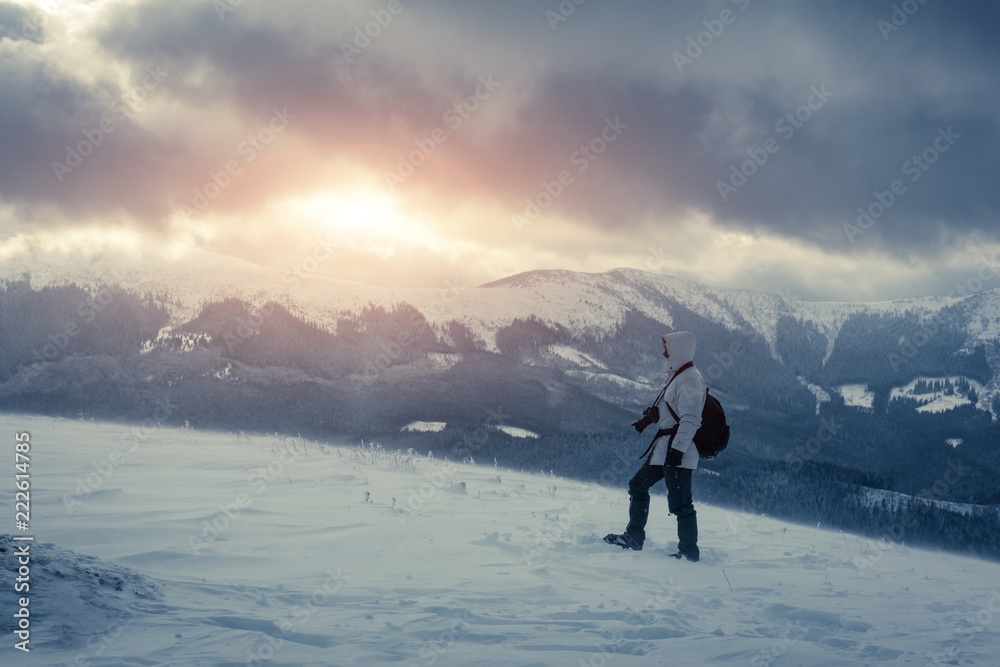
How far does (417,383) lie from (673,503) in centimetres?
9129

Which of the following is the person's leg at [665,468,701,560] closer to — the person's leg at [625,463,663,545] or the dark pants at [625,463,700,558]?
the dark pants at [625,463,700,558]

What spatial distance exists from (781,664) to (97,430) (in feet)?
52.2

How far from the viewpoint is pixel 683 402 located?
723cm

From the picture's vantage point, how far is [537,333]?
134500 mm

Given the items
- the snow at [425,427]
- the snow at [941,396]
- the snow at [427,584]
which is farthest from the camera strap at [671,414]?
the snow at [941,396]

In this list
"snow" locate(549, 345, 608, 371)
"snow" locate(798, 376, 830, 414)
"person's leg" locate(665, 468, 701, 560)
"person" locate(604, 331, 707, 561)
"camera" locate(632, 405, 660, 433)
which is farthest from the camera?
"snow" locate(798, 376, 830, 414)

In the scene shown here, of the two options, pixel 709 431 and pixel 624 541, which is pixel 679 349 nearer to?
pixel 709 431

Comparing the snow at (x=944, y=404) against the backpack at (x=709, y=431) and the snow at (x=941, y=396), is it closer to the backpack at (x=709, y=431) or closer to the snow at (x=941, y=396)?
the snow at (x=941, y=396)

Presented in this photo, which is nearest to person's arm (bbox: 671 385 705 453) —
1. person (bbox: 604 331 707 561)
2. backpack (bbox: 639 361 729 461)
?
person (bbox: 604 331 707 561)

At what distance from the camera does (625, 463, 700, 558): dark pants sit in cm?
704

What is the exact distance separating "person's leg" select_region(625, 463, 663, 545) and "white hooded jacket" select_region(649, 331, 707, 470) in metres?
0.14

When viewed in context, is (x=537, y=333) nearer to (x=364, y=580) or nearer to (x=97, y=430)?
(x=97, y=430)

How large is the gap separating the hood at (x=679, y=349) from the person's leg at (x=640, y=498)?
1309 mm

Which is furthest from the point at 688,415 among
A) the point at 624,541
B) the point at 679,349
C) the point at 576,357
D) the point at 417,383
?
the point at 576,357
